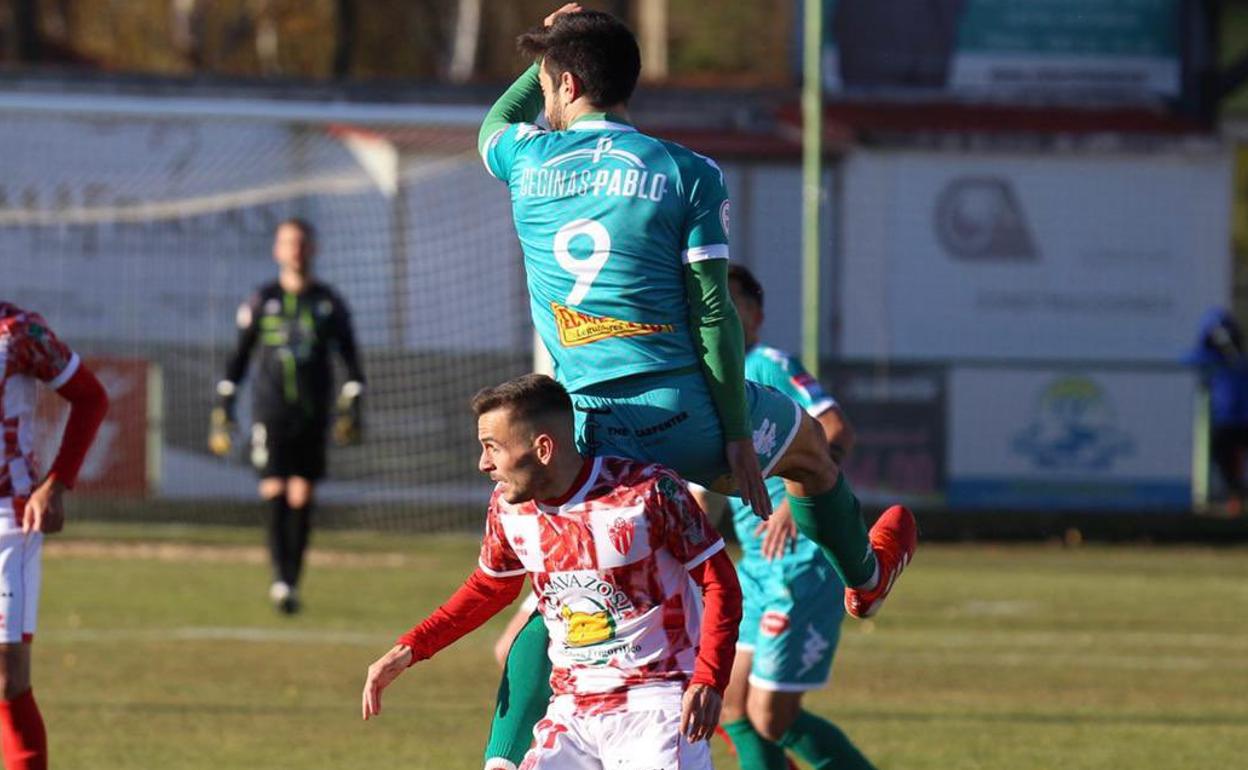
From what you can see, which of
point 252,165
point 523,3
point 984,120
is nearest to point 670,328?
point 252,165

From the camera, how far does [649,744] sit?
5.64m

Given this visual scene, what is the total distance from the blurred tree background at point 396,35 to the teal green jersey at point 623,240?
124 ft

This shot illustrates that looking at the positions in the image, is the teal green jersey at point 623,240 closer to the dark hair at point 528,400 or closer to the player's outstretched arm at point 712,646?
the dark hair at point 528,400

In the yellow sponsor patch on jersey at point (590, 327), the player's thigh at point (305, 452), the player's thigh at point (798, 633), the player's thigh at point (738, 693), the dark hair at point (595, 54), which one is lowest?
the player's thigh at point (305, 452)

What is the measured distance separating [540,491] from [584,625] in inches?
14.6

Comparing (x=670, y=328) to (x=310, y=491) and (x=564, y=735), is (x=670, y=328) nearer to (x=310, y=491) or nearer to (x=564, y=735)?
(x=564, y=735)

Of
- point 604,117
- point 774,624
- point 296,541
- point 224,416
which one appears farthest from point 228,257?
point 604,117

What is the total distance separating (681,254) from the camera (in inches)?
235

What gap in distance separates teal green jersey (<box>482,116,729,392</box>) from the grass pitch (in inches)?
142

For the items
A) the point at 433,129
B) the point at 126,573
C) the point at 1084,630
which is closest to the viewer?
the point at 1084,630

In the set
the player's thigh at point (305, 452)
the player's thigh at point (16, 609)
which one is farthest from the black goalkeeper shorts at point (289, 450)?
the player's thigh at point (16, 609)

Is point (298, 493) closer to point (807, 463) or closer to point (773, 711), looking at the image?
point (773, 711)

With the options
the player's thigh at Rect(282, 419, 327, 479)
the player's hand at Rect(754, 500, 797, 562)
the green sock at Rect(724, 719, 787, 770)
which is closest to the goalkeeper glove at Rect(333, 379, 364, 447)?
the player's thigh at Rect(282, 419, 327, 479)

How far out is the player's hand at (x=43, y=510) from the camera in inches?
292
